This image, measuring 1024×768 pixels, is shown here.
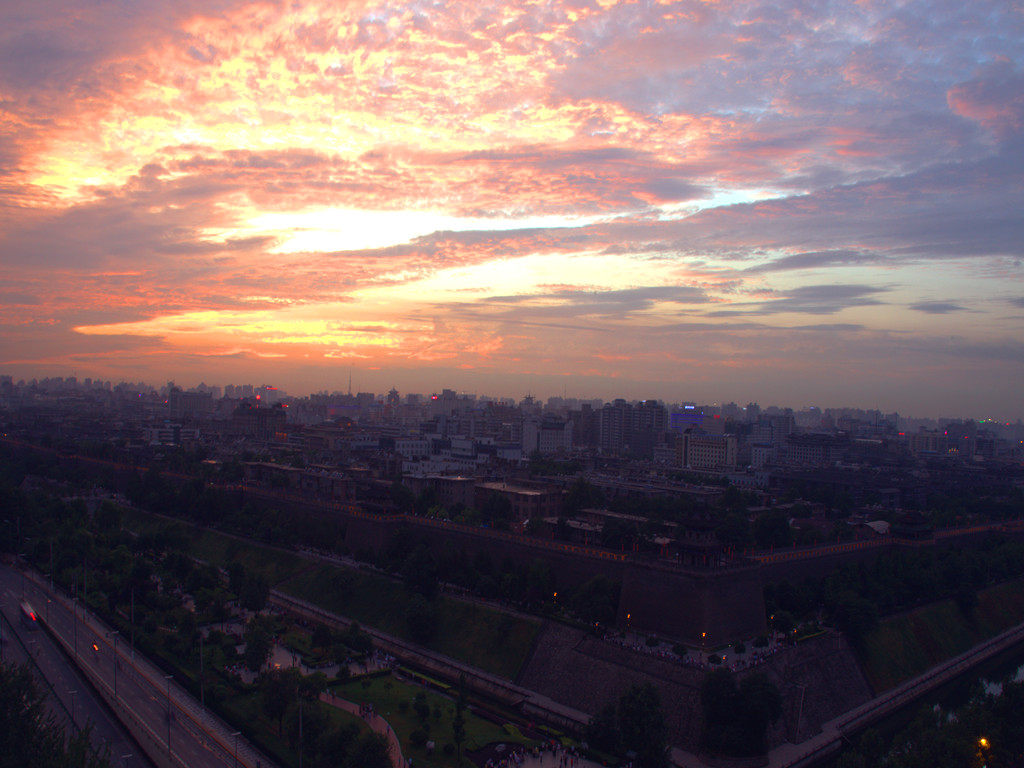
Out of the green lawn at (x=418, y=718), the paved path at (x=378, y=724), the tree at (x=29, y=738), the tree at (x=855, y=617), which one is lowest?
the green lawn at (x=418, y=718)

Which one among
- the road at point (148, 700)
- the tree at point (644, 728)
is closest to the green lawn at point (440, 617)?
the tree at point (644, 728)

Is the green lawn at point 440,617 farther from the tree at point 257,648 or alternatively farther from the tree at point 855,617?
the tree at point 855,617

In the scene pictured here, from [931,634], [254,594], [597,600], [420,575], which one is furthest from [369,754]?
[931,634]

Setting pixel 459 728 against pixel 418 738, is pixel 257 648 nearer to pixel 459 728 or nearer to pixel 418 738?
pixel 418 738

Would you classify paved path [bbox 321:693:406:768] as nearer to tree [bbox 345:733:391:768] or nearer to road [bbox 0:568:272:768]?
tree [bbox 345:733:391:768]

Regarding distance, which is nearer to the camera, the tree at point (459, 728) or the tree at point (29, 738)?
the tree at point (29, 738)

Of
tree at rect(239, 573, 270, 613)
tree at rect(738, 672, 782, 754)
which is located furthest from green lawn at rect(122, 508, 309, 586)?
tree at rect(738, 672, 782, 754)
